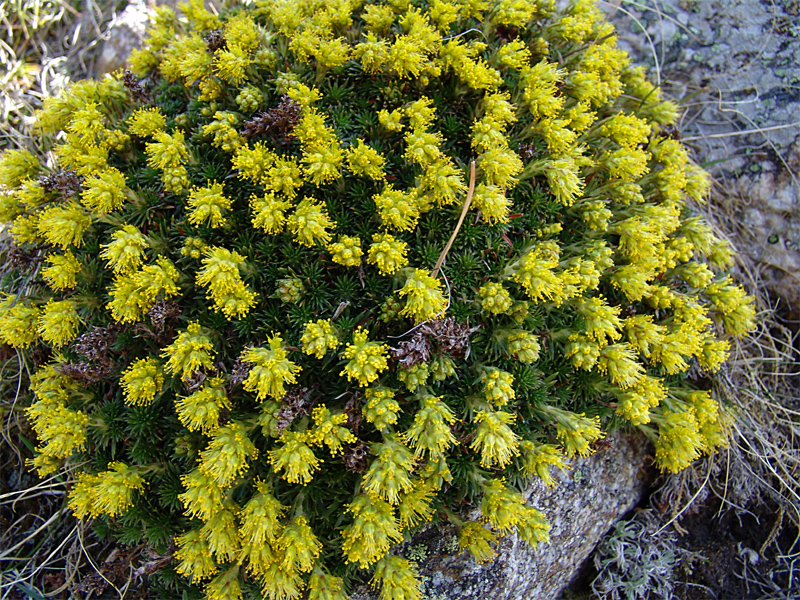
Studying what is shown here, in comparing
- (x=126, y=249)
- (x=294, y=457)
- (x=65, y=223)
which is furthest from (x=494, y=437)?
(x=65, y=223)

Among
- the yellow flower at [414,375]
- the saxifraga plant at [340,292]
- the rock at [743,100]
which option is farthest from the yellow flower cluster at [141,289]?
the rock at [743,100]

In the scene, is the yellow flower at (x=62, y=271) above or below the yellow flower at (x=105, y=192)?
below

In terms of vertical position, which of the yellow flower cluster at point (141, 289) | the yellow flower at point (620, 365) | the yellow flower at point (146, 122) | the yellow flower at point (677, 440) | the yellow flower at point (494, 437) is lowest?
the yellow flower at point (677, 440)

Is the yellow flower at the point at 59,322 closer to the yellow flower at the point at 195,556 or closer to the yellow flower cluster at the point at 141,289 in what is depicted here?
the yellow flower cluster at the point at 141,289

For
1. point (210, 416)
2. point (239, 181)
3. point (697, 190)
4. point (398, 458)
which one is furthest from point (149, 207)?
point (697, 190)

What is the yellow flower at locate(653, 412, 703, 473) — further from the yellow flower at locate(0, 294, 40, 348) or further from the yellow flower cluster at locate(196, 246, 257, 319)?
the yellow flower at locate(0, 294, 40, 348)

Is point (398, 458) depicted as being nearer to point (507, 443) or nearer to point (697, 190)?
point (507, 443)

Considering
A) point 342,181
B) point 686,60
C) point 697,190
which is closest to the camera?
point 342,181
